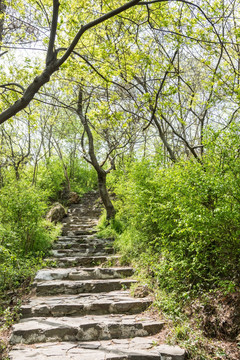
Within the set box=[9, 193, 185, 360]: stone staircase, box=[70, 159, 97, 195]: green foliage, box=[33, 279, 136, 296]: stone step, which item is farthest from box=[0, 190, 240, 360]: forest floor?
box=[70, 159, 97, 195]: green foliage

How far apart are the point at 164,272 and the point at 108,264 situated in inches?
90.1

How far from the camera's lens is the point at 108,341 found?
394 centimetres

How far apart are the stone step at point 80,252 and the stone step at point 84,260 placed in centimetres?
36

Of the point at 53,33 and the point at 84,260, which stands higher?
the point at 53,33

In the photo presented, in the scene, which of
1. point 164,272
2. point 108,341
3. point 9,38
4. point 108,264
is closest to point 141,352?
point 108,341

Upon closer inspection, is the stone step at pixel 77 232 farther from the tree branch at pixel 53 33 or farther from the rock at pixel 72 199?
the tree branch at pixel 53 33

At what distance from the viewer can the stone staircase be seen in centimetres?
351

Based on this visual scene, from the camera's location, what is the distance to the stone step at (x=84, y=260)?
22.1ft

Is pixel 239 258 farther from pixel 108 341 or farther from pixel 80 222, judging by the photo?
pixel 80 222

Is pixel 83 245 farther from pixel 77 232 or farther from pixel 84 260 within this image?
pixel 77 232

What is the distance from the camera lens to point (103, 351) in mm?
3562

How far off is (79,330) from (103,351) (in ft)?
2.04

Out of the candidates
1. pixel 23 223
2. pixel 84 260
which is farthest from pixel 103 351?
pixel 23 223

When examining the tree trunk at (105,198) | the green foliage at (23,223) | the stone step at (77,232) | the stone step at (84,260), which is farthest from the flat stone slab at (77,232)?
the stone step at (84,260)
